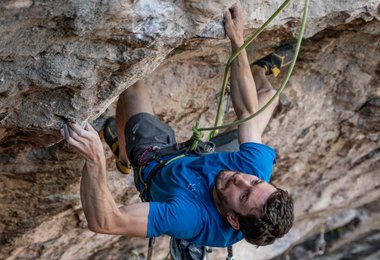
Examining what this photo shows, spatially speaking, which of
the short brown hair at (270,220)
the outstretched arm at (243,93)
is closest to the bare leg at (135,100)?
the outstretched arm at (243,93)

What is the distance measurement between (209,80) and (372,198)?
132 inches

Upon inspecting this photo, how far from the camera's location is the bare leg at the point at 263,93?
3459mm

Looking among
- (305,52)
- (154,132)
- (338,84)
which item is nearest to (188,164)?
(154,132)

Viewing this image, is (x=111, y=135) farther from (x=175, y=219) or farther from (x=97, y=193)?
(x=97, y=193)

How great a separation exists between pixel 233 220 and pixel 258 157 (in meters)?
0.35

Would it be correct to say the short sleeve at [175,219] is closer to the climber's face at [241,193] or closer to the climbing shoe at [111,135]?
the climber's face at [241,193]

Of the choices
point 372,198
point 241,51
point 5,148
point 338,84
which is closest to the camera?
point 241,51

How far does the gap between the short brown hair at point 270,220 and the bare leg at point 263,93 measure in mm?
609

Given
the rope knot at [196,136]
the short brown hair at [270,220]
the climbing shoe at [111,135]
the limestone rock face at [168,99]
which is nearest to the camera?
the limestone rock face at [168,99]

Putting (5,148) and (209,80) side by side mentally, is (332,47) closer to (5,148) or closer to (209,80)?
(209,80)

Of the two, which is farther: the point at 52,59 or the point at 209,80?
the point at 209,80

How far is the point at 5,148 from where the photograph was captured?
11.0 ft

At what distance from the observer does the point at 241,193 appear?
9.35 ft

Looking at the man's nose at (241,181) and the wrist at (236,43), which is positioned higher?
the wrist at (236,43)
